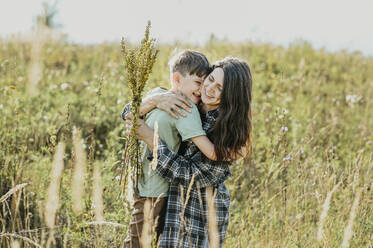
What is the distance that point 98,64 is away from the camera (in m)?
8.26

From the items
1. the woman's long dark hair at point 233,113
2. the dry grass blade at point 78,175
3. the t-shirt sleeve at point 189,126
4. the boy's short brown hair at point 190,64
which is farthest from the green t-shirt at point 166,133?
the dry grass blade at point 78,175

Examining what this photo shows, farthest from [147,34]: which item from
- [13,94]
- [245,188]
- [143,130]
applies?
[13,94]

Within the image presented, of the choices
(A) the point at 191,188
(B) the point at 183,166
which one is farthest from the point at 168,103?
(A) the point at 191,188

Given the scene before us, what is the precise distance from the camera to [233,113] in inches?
99.0

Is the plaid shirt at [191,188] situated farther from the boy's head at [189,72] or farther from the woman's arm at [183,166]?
the boy's head at [189,72]

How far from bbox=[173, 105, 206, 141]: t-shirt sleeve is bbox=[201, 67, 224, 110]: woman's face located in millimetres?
151

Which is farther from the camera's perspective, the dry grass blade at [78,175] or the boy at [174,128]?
the boy at [174,128]

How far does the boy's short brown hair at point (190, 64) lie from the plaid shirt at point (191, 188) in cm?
28

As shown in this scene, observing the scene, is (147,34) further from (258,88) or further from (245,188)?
(258,88)

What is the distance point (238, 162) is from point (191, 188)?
167 cm

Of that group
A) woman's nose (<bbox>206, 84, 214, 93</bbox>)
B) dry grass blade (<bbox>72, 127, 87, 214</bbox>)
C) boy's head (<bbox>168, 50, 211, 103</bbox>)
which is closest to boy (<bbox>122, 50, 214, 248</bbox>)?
boy's head (<bbox>168, 50, 211, 103</bbox>)

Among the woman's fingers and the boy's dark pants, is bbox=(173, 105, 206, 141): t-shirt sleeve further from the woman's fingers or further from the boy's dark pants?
the boy's dark pants

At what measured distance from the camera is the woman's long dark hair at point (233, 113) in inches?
97.0

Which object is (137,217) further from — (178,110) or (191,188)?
(178,110)
